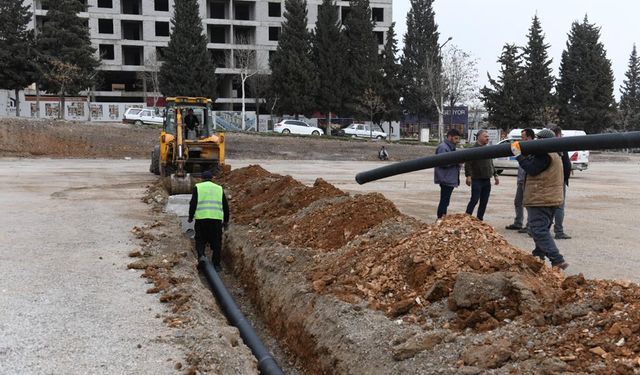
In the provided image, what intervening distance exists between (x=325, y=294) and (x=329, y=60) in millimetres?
49392

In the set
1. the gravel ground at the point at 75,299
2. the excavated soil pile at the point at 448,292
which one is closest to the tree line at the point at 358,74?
the gravel ground at the point at 75,299

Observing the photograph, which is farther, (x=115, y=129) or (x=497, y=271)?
(x=115, y=129)

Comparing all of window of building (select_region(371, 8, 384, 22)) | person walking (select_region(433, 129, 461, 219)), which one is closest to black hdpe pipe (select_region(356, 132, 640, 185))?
person walking (select_region(433, 129, 461, 219))

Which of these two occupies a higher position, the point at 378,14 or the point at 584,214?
the point at 378,14

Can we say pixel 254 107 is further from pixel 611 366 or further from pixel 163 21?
pixel 611 366

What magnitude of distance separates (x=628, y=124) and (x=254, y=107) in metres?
43.1

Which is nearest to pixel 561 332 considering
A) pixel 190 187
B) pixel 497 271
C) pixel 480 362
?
pixel 480 362

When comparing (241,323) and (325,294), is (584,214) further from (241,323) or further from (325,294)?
(241,323)

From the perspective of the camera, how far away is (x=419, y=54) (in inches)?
2840

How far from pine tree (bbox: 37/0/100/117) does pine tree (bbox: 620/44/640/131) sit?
A: 190ft

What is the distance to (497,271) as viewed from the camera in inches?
212

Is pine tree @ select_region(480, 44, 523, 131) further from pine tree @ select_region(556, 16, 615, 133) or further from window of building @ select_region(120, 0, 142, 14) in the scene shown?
window of building @ select_region(120, 0, 142, 14)

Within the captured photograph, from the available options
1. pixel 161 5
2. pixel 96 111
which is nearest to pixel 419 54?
pixel 161 5

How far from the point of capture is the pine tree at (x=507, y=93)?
55.1 metres
